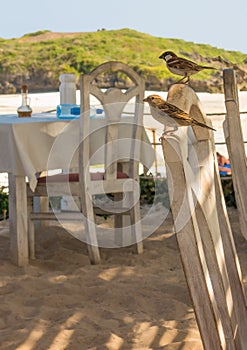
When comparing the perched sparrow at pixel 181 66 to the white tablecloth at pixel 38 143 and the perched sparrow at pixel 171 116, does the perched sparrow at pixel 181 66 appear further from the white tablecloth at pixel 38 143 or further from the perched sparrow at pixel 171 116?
the white tablecloth at pixel 38 143

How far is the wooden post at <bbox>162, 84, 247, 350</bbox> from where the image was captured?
89 centimetres

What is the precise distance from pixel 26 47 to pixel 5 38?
3824 millimetres

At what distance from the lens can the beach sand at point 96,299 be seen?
7.79 ft

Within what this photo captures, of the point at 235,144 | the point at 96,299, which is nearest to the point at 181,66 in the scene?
the point at 235,144

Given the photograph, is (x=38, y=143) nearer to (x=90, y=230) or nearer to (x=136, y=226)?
(x=90, y=230)

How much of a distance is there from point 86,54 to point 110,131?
32248mm

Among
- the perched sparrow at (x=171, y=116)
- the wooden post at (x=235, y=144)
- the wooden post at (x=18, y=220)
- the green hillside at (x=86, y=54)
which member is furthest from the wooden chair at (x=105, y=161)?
the green hillside at (x=86, y=54)

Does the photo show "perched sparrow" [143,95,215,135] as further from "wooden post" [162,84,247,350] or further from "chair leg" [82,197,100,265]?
"chair leg" [82,197,100,265]

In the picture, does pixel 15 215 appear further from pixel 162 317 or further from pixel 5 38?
pixel 5 38

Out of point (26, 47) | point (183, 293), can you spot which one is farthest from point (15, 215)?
point (26, 47)

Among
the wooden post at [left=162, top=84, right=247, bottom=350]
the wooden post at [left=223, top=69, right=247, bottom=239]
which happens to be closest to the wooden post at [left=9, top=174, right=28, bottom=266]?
the wooden post at [left=223, top=69, right=247, bottom=239]

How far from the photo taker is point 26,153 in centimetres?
356

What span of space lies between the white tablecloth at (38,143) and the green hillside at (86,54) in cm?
2587

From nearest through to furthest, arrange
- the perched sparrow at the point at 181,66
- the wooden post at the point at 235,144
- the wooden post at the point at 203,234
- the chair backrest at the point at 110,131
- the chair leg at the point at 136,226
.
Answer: the wooden post at the point at 203,234
the perched sparrow at the point at 181,66
the wooden post at the point at 235,144
the chair backrest at the point at 110,131
the chair leg at the point at 136,226
